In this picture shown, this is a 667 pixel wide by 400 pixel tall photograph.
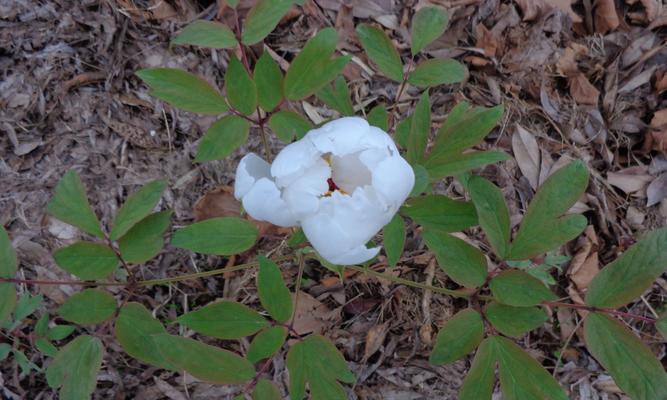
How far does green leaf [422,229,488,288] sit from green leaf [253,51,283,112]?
0.47 meters

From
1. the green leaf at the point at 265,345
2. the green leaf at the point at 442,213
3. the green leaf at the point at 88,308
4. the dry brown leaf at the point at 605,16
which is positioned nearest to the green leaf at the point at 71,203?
the green leaf at the point at 88,308

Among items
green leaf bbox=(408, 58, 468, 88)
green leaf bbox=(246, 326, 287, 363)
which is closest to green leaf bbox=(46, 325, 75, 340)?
green leaf bbox=(246, 326, 287, 363)

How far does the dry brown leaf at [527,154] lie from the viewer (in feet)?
6.89

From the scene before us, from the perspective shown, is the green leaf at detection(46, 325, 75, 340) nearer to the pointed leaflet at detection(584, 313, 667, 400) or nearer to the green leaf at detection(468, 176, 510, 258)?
the green leaf at detection(468, 176, 510, 258)

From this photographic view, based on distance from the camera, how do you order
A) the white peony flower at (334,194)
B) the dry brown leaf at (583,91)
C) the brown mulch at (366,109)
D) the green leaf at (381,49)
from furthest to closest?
the dry brown leaf at (583,91) → the brown mulch at (366,109) → the green leaf at (381,49) → the white peony flower at (334,194)

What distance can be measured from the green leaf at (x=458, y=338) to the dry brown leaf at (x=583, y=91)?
1.31m

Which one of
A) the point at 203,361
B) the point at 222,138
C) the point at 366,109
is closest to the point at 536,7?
the point at 366,109

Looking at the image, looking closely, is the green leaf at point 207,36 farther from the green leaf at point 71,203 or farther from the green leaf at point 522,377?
the green leaf at point 522,377

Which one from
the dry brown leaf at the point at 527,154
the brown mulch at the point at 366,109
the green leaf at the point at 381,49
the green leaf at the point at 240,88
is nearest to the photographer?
the green leaf at the point at 240,88

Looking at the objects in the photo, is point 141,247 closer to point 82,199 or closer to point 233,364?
point 82,199

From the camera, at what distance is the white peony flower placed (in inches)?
43.1

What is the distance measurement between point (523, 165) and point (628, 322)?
640mm

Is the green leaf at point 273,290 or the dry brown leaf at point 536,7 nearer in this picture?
the green leaf at point 273,290

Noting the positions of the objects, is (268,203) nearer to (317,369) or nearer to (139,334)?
(317,369)
